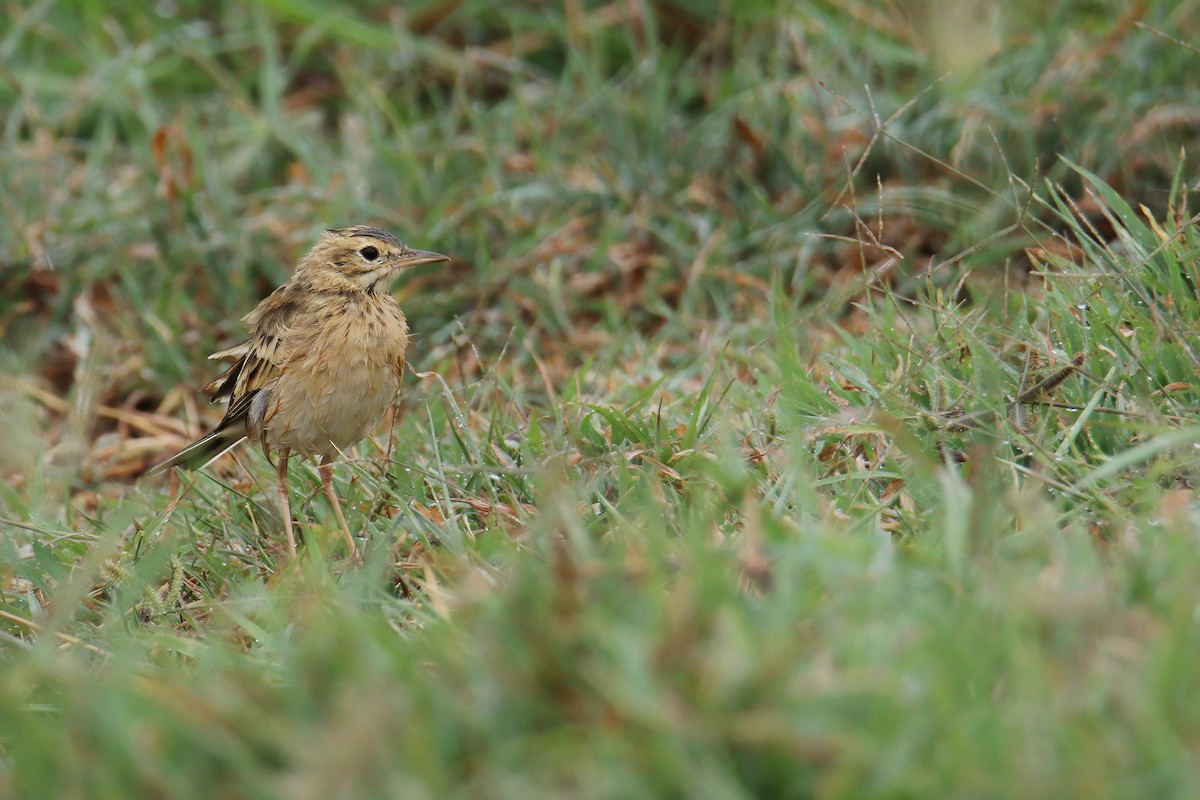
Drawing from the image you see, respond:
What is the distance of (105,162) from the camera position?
300 inches

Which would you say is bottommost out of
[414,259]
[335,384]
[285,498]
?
[285,498]

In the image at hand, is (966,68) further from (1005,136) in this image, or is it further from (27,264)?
(27,264)

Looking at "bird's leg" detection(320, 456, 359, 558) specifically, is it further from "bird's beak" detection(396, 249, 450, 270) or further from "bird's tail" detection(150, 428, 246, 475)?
"bird's beak" detection(396, 249, 450, 270)

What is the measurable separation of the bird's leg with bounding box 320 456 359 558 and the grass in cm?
7

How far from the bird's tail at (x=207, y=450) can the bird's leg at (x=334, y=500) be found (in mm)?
591

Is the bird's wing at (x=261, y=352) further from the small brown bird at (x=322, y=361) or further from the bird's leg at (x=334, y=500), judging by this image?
the bird's leg at (x=334, y=500)

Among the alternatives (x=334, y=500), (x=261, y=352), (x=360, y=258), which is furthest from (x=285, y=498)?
(x=360, y=258)

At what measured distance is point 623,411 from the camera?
4723 mm

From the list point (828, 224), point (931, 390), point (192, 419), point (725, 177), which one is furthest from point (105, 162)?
point (931, 390)

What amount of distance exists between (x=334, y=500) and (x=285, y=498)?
0.74ft

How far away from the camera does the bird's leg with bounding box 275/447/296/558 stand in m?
4.28

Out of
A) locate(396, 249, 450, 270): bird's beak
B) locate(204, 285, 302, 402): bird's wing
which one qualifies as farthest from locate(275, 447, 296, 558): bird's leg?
locate(396, 249, 450, 270): bird's beak

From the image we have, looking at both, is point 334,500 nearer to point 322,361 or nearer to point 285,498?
point 285,498

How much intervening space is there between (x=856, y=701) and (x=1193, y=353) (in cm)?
198
